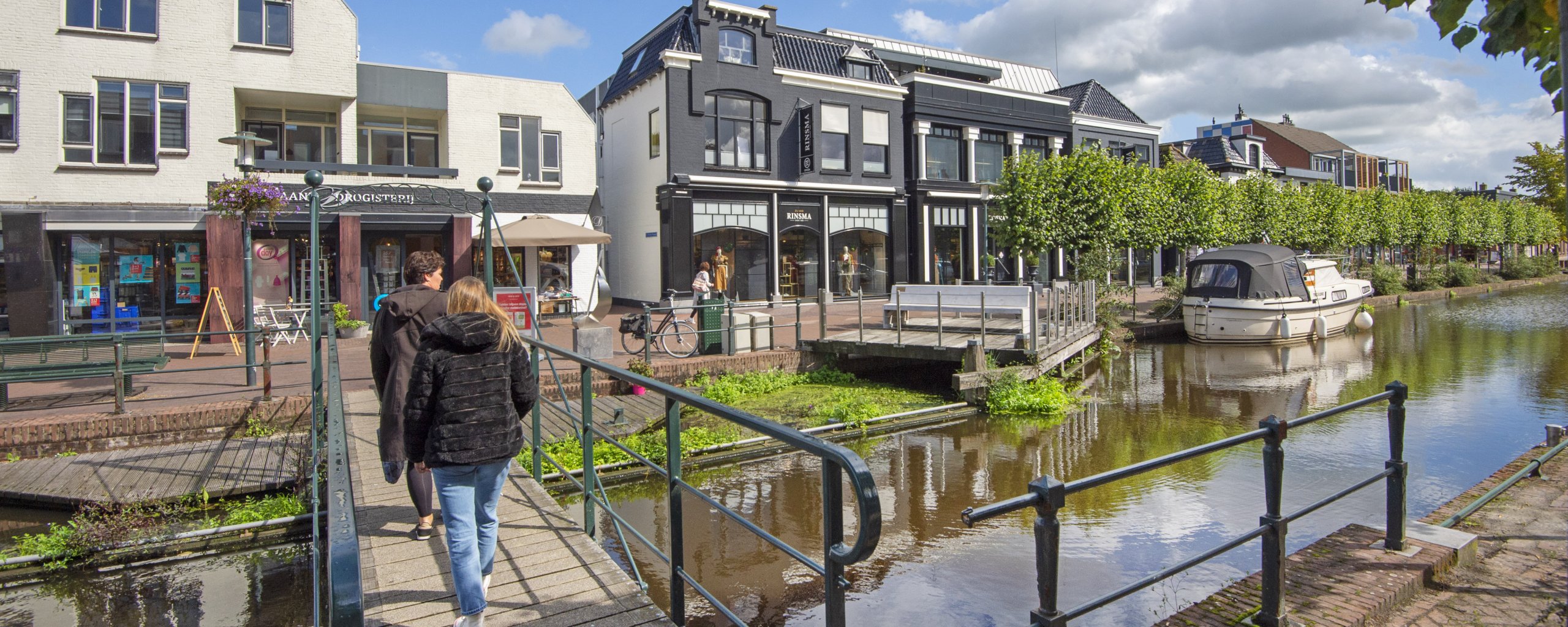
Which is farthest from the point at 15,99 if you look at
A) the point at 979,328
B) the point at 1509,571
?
the point at 1509,571

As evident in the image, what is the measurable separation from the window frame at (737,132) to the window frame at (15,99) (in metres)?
13.7

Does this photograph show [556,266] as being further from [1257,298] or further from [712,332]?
[1257,298]

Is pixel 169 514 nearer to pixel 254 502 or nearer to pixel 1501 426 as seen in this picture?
pixel 254 502

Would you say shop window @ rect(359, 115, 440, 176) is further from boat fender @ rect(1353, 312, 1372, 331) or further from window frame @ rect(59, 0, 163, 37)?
boat fender @ rect(1353, 312, 1372, 331)

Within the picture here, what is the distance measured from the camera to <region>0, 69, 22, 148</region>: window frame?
15.5 metres

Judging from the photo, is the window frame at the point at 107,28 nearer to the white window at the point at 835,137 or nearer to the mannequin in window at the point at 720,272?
the mannequin in window at the point at 720,272

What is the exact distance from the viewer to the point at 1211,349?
19.1 metres

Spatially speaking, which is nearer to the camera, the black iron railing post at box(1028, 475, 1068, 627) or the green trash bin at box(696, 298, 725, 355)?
the black iron railing post at box(1028, 475, 1068, 627)

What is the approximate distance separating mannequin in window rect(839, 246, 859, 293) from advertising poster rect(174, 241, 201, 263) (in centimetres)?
1579

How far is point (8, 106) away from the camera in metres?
15.6

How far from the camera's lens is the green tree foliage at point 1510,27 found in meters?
3.07

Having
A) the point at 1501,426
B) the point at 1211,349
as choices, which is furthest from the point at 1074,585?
the point at 1211,349

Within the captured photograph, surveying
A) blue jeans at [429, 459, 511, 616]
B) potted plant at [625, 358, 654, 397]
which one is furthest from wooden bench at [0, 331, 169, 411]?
blue jeans at [429, 459, 511, 616]

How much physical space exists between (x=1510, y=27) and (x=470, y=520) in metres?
4.35
